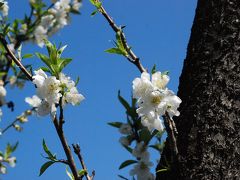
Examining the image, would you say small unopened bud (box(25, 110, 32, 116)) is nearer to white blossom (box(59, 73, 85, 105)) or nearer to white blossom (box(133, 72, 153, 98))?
white blossom (box(59, 73, 85, 105))

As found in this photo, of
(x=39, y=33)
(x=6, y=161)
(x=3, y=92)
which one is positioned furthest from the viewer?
A: (x=39, y=33)

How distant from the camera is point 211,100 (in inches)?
48.8

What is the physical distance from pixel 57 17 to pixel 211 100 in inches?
134

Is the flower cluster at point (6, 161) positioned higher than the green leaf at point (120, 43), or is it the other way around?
the flower cluster at point (6, 161)

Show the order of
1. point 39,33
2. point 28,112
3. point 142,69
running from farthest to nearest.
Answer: point 28,112 < point 39,33 < point 142,69

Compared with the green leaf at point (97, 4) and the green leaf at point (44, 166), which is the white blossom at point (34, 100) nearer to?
the green leaf at point (44, 166)

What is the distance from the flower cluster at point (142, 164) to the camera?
3.76 ft

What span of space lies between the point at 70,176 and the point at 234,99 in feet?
1.70

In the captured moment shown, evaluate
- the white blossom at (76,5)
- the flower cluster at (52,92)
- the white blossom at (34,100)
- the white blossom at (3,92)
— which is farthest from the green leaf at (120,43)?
the white blossom at (76,5)

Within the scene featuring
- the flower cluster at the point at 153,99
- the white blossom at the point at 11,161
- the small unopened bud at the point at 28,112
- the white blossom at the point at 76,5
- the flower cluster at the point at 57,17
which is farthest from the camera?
the white blossom at the point at 76,5

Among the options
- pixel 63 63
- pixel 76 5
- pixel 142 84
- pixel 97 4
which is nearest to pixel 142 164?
pixel 142 84

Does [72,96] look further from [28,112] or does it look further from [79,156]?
[28,112]

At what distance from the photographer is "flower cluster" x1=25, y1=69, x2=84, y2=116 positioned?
1.14 m

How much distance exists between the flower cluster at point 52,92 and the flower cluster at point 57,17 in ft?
9.47
